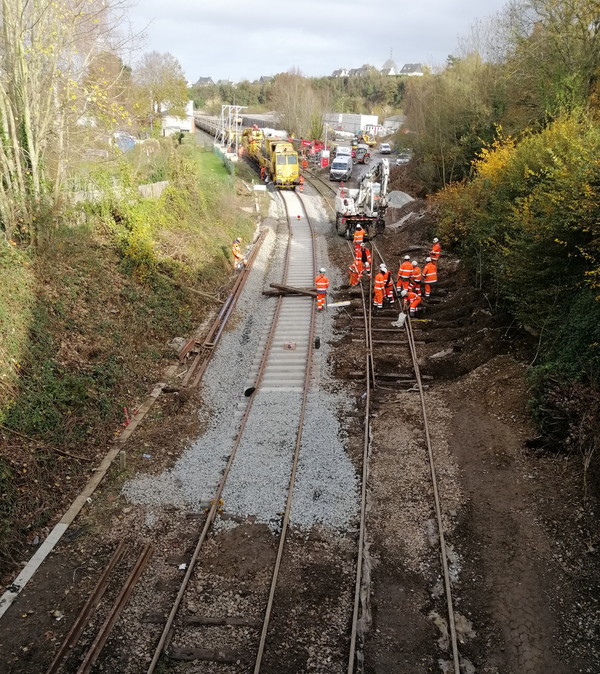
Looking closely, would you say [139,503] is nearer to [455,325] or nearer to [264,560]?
[264,560]

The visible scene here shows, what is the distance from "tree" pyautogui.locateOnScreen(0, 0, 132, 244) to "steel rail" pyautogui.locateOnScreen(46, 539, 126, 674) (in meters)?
8.29

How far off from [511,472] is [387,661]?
4480 mm

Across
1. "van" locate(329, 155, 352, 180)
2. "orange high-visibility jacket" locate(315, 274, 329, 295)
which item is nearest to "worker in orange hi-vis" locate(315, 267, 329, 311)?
"orange high-visibility jacket" locate(315, 274, 329, 295)

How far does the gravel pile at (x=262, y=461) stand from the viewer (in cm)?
872

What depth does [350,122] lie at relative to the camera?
81188 mm

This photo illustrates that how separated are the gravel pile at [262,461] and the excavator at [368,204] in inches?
451

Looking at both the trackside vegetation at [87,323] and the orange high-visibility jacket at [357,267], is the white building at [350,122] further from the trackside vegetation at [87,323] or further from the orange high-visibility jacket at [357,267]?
the orange high-visibility jacket at [357,267]

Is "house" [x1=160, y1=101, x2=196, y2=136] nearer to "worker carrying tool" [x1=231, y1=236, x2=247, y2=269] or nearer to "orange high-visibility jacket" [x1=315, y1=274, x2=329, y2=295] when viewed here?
"worker carrying tool" [x1=231, y1=236, x2=247, y2=269]

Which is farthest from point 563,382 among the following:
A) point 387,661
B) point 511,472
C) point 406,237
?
point 406,237

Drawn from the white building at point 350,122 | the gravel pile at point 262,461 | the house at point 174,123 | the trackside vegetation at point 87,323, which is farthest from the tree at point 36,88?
the white building at point 350,122

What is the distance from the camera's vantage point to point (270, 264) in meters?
21.4

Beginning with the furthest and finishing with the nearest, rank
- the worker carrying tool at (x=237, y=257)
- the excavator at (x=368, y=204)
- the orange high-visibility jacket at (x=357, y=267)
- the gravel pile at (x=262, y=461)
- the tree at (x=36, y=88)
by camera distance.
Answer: the excavator at (x=368, y=204), the worker carrying tool at (x=237, y=257), the orange high-visibility jacket at (x=357, y=267), the tree at (x=36, y=88), the gravel pile at (x=262, y=461)

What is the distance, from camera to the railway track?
21.2 ft

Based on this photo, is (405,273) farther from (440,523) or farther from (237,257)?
(440,523)
